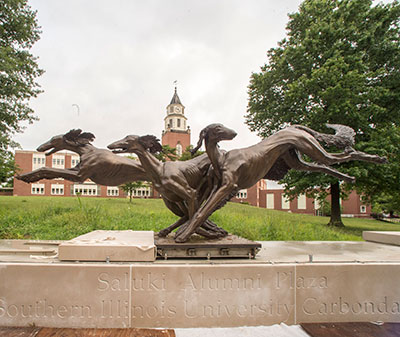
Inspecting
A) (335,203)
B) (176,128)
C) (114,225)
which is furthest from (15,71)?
(176,128)

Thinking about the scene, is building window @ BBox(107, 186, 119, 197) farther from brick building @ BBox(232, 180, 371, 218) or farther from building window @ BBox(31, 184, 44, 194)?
brick building @ BBox(232, 180, 371, 218)

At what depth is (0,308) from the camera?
3.42m

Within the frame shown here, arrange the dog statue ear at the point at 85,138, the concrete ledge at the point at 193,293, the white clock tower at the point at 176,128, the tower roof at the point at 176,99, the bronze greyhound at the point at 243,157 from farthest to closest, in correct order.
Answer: the tower roof at the point at 176,99, the white clock tower at the point at 176,128, the dog statue ear at the point at 85,138, the bronze greyhound at the point at 243,157, the concrete ledge at the point at 193,293

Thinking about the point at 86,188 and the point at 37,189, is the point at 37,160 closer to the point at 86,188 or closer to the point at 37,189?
the point at 37,189

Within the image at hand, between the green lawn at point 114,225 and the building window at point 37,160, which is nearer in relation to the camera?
the green lawn at point 114,225

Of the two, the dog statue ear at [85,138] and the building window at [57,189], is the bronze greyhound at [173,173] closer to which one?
the dog statue ear at [85,138]

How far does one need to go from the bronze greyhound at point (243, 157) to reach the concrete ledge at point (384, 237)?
7.42 ft

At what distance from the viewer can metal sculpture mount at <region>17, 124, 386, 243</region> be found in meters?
4.41

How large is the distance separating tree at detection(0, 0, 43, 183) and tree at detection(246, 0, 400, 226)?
1282cm

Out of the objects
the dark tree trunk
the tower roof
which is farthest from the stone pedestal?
the tower roof

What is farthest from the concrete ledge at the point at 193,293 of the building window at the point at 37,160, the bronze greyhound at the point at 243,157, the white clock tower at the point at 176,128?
the white clock tower at the point at 176,128

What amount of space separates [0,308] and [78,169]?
1981mm

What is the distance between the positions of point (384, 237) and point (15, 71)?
16.0 m

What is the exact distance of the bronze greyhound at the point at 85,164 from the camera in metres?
4.41
